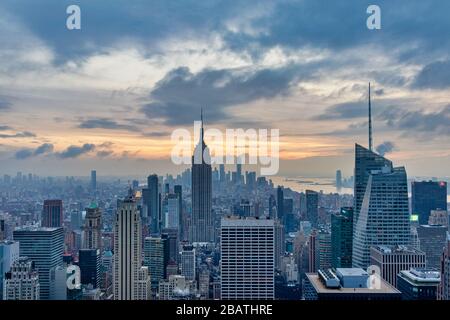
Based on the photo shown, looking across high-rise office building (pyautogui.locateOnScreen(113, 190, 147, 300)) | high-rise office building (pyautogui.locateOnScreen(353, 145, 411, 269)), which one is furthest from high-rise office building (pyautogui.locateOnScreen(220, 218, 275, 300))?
high-rise office building (pyautogui.locateOnScreen(353, 145, 411, 269))

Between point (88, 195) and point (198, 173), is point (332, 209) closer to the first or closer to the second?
point (198, 173)

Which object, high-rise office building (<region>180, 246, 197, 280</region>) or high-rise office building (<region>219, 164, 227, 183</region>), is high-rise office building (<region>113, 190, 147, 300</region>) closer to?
high-rise office building (<region>180, 246, 197, 280</region>)

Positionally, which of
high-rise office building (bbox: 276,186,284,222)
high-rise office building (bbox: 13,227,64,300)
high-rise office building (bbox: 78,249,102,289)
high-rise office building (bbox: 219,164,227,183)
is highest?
high-rise office building (bbox: 219,164,227,183)

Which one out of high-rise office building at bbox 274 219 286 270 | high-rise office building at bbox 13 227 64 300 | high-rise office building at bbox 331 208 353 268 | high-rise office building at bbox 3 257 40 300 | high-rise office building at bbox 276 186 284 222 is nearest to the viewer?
high-rise office building at bbox 3 257 40 300

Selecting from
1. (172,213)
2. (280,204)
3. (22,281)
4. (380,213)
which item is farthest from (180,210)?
(380,213)

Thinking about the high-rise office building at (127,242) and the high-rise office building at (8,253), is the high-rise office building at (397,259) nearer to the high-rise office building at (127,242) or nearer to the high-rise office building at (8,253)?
the high-rise office building at (127,242)

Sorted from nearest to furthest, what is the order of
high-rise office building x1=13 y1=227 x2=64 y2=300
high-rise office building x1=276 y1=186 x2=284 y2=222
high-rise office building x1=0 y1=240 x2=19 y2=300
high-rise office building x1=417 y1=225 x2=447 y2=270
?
1. high-rise office building x1=276 y1=186 x2=284 y2=222
2. high-rise office building x1=13 y1=227 x2=64 y2=300
3. high-rise office building x1=0 y1=240 x2=19 y2=300
4. high-rise office building x1=417 y1=225 x2=447 y2=270
